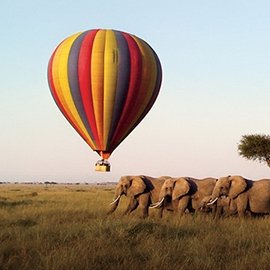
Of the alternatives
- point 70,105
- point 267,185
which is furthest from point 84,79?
point 267,185

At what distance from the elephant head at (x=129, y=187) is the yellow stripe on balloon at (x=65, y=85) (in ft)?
23.8

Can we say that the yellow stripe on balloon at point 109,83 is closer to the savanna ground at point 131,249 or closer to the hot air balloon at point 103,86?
the hot air balloon at point 103,86

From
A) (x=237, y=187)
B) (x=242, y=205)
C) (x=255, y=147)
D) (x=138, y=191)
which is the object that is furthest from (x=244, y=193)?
(x=255, y=147)

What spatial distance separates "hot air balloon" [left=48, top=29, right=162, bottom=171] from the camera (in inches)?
1046

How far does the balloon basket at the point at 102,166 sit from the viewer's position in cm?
2672

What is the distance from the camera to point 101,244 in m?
9.76

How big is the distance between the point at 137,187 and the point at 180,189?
5.80ft

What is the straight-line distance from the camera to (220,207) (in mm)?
18766

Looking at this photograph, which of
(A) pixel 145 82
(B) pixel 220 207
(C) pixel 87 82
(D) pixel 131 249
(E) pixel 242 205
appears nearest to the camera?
(D) pixel 131 249

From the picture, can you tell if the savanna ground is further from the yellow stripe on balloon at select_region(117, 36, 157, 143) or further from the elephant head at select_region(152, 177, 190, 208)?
the yellow stripe on balloon at select_region(117, 36, 157, 143)

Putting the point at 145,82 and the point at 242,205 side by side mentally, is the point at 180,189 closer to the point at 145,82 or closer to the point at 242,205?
the point at 242,205

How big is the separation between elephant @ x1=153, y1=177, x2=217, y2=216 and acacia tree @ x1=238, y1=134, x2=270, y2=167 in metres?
24.3

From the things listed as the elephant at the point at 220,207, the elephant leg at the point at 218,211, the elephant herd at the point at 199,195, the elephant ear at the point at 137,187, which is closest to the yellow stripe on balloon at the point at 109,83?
the elephant herd at the point at 199,195

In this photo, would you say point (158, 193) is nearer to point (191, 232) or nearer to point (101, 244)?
point (191, 232)
